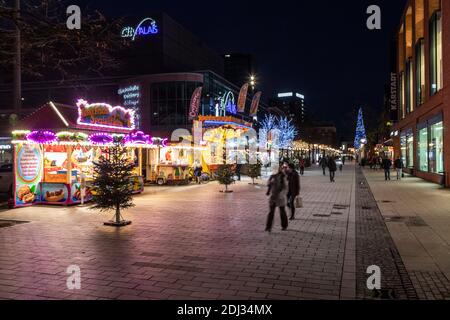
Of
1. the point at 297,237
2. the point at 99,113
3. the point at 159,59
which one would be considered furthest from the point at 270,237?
the point at 159,59

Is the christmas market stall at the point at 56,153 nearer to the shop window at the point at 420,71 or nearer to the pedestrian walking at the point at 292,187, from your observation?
the pedestrian walking at the point at 292,187

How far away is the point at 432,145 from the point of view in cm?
2398

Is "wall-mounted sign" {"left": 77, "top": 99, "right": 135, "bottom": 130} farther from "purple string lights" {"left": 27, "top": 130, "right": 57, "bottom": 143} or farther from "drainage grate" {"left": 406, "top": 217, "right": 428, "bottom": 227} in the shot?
"drainage grate" {"left": 406, "top": 217, "right": 428, "bottom": 227}

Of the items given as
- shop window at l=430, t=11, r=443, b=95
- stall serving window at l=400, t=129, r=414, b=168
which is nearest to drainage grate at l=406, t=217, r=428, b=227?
shop window at l=430, t=11, r=443, b=95

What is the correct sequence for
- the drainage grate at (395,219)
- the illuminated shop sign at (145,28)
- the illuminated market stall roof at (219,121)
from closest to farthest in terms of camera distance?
the drainage grate at (395,219), the illuminated market stall roof at (219,121), the illuminated shop sign at (145,28)

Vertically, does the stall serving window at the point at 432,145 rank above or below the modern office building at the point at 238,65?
below

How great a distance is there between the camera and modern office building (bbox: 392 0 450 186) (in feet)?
67.1

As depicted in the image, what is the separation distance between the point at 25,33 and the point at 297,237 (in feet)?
22.1

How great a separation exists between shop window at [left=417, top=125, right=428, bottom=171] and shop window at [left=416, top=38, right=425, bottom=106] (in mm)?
2062

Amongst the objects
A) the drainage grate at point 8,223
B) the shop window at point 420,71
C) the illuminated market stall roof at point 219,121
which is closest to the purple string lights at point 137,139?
the illuminated market stall roof at point 219,121

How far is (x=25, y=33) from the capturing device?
25.4 feet

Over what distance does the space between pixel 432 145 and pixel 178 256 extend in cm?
2080

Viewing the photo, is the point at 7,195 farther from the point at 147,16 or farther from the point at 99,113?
the point at 147,16

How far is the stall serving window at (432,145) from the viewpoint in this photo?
874 inches
